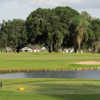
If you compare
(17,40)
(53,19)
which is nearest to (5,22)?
(17,40)

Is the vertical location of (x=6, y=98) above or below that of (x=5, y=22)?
below

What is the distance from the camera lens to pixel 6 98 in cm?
1377

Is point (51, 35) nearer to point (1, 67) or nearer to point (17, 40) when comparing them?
point (17, 40)

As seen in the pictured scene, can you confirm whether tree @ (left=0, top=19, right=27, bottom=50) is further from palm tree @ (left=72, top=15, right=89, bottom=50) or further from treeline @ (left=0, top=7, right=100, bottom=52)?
palm tree @ (left=72, top=15, right=89, bottom=50)

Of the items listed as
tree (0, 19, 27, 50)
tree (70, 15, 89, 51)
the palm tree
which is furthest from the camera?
tree (0, 19, 27, 50)

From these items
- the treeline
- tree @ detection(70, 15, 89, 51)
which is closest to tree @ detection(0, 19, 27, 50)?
the treeline

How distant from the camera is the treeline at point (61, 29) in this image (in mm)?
122000

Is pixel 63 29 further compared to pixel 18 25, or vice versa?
pixel 18 25

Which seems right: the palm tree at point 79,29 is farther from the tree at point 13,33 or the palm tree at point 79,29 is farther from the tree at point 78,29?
the tree at point 13,33

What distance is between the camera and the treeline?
122m

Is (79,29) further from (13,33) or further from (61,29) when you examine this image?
(13,33)

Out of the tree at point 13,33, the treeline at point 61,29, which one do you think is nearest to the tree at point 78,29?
the treeline at point 61,29

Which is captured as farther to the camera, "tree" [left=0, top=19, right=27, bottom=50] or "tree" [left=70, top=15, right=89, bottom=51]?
"tree" [left=0, top=19, right=27, bottom=50]

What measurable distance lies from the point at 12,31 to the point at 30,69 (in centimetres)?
10584
